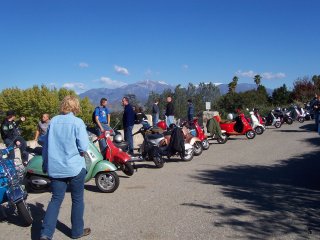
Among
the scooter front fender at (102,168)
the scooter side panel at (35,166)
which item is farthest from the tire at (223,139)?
the scooter side panel at (35,166)

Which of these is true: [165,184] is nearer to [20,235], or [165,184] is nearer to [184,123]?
[20,235]

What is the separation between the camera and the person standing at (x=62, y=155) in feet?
15.6

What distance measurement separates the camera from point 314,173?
28.5 feet

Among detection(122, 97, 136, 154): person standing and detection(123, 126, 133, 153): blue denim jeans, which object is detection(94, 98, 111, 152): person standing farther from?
detection(123, 126, 133, 153): blue denim jeans

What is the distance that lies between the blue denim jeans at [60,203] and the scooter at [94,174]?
2.36 m

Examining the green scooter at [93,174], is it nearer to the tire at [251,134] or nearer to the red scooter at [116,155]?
the red scooter at [116,155]

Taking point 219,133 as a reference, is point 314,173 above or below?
below

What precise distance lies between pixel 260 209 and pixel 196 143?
6207 mm

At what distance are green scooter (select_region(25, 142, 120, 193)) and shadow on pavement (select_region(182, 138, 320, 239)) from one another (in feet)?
5.53

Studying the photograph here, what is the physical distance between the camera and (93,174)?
7.37m

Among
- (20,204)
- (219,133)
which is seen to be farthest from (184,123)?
(20,204)

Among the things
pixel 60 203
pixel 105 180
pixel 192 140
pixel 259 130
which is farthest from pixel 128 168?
pixel 259 130

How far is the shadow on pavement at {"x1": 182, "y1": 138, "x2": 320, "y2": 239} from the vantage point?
16.7 feet

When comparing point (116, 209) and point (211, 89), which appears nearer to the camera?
point (116, 209)
